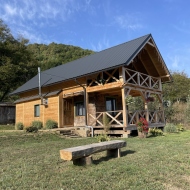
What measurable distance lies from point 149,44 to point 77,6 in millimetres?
5311

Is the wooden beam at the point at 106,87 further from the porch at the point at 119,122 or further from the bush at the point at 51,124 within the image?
the bush at the point at 51,124

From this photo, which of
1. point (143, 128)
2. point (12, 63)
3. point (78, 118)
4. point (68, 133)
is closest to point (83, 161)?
point (143, 128)

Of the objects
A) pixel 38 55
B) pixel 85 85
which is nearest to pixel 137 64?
pixel 85 85

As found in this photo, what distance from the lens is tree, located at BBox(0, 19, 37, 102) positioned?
28594mm

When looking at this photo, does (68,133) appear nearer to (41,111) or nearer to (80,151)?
→ (41,111)

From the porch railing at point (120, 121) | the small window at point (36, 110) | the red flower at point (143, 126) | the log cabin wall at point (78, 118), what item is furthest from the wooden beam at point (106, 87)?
the small window at point (36, 110)

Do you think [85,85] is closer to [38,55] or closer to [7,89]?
[7,89]

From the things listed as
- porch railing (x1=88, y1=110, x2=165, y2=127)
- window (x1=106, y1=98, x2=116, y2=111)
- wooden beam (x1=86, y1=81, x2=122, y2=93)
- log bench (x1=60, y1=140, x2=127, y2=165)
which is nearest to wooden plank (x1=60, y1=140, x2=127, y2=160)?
log bench (x1=60, y1=140, x2=127, y2=165)

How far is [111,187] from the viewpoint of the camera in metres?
3.48

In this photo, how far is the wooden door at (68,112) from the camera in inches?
573

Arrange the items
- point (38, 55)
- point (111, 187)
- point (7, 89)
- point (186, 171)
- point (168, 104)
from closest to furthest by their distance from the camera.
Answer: point (111, 187) < point (186, 171) < point (168, 104) < point (7, 89) < point (38, 55)

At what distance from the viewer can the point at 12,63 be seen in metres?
29.9

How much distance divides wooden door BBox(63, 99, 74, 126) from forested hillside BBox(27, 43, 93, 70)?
17294 millimetres

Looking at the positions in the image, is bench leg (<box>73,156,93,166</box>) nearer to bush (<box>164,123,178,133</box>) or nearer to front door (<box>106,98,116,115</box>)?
bush (<box>164,123,178,133</box>)
